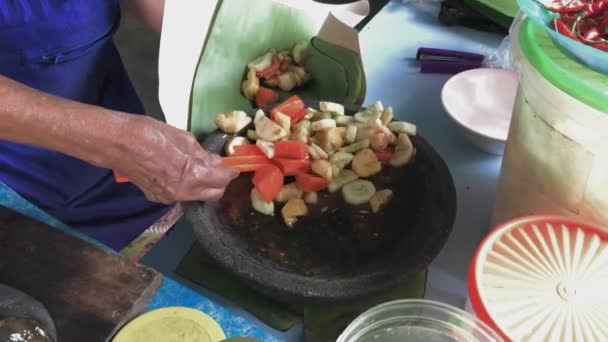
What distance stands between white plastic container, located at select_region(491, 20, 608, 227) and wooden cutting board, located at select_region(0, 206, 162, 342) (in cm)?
44

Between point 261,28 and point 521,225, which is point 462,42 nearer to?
point 261,28

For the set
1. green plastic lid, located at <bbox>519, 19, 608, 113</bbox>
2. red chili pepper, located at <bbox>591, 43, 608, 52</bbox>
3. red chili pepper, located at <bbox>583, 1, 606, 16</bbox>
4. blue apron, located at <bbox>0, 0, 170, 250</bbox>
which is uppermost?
red chili pepper, located at <bbox>583, 1, 606, 16</bbox>

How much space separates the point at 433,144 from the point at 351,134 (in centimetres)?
15

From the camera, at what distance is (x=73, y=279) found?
75 centimetres

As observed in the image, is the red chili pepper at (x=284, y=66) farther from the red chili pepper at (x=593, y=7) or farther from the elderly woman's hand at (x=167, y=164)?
the red chili pepper at (x=593, y=7)

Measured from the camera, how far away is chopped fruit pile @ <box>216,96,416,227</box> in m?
0.87

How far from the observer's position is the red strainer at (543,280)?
1.92ft

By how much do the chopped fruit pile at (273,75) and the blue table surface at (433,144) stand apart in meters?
0.12

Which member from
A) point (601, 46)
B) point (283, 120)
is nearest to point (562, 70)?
point (601, 46)

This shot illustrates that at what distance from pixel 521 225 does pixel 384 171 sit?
0.28m

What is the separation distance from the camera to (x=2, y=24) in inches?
39.6

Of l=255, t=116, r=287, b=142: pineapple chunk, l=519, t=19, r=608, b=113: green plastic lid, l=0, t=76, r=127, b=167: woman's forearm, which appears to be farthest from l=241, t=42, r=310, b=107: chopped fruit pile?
l=519, t=19, r=608, b=113: green plastic lid

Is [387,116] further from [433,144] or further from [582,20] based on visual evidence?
[582,20]

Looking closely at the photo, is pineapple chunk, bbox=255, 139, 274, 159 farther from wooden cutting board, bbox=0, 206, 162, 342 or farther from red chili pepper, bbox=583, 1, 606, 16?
red chili pepper, bbox=583, 1, 606, 16
